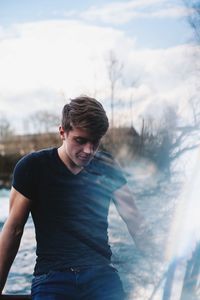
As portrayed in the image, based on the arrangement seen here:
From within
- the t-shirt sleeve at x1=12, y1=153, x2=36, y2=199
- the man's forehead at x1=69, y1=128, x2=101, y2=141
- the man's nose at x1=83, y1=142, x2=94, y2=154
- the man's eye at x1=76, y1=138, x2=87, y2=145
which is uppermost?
the man's forehead at x1=69, y1=128, x2=101, y2=141

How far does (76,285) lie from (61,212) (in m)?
0.23

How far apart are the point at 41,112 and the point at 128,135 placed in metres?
0.41

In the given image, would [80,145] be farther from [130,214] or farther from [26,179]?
[130,214]

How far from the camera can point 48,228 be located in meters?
1.08

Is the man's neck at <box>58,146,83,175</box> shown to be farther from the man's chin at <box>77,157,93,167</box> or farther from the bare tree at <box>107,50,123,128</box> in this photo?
the bare tree at <box>107,50,123,128</box>

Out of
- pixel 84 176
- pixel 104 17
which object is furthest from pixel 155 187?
pixel 104 17

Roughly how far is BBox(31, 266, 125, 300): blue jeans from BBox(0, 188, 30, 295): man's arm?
0.11 meters

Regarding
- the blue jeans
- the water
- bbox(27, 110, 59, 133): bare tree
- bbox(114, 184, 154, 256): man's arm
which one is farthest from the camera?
bbox(27, 110, 59, 133): bare tree

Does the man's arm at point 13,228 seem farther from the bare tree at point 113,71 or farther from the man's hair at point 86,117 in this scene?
the bare tree at point 113,71

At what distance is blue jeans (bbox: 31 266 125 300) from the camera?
1.02 meters

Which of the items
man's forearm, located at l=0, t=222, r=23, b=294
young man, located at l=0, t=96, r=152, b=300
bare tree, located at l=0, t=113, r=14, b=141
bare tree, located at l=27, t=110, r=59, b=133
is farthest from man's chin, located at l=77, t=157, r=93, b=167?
bare tree, located at l=0, t=113, r=14, b=141

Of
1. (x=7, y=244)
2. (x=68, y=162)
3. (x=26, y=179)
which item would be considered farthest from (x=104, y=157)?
(x=7, y=244)

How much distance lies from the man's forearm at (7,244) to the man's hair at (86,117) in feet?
1.17

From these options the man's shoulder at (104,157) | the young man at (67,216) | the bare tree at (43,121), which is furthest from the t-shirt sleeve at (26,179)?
the bare tree at (43,121)
